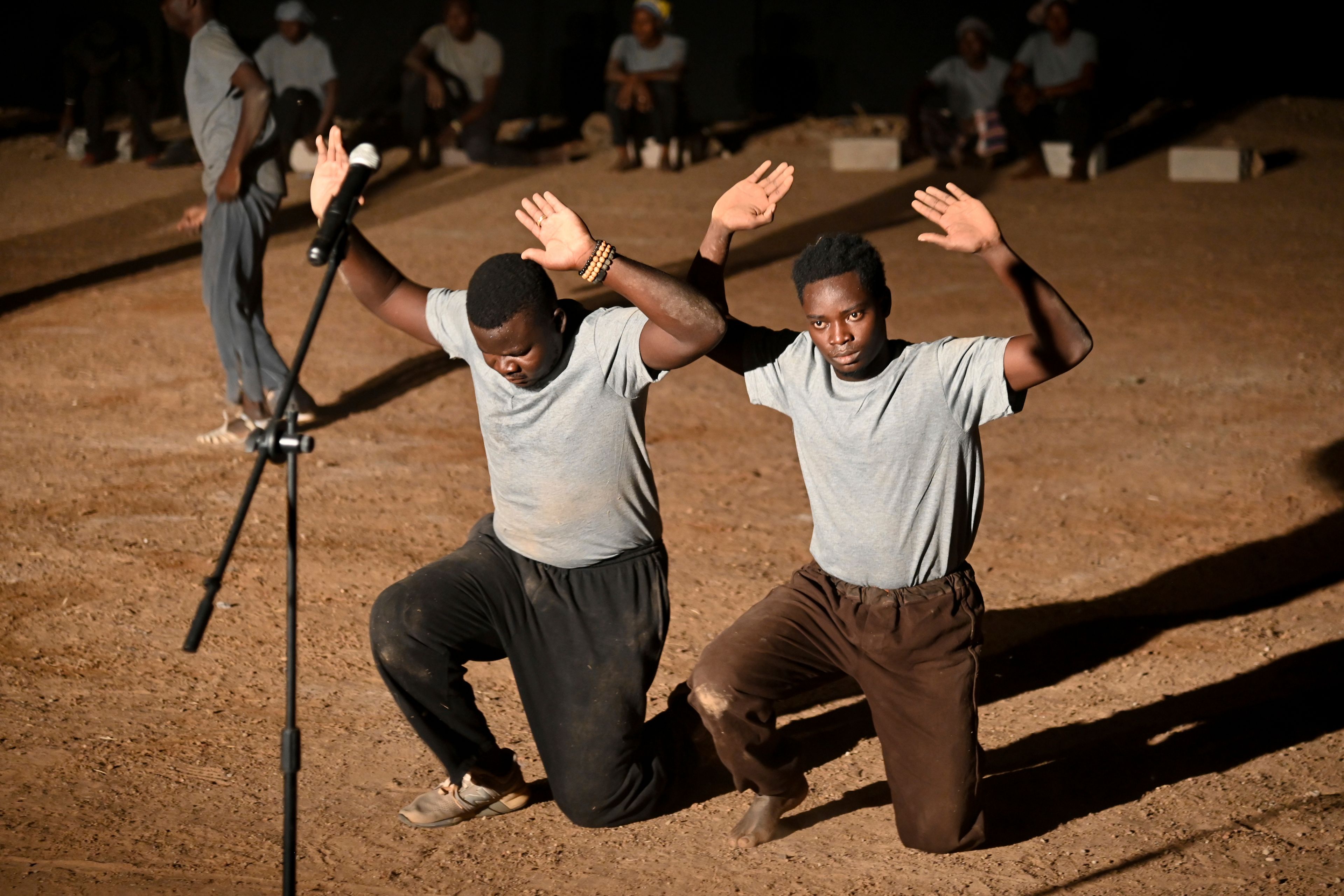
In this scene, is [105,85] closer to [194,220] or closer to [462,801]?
[194,220]

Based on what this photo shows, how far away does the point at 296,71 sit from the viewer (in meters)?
14.1

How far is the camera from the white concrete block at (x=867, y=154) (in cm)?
1441

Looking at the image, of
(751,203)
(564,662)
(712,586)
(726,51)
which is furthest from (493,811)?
(726,51)

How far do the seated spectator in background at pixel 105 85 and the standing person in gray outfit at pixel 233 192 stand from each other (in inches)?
344

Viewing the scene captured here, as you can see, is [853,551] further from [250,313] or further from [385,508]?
[250,313]

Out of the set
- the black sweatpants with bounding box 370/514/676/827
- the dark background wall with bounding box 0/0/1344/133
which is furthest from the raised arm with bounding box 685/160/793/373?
the dark background wall with bounding box 0/0/1344/133

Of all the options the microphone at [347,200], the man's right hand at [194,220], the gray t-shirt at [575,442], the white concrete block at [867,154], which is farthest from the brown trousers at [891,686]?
the white concrete block at [867,154]

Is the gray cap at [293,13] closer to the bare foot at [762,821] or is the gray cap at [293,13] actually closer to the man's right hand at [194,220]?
the man's right hand at [194,220]

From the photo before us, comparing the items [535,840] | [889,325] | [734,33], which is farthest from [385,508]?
[734,33]

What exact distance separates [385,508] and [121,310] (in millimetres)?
4186

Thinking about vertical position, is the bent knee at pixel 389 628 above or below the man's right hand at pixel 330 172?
below

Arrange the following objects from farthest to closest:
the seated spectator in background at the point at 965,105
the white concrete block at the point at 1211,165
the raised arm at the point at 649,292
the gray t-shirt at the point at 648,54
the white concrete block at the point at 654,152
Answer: the white concrete block at the point at 654,152
the gray t-shirt at the point at 648,54
the seated spectator in background at the point at 965,105
the white concrete block at the point at 1211,165
the raised arm at the point at 649,292

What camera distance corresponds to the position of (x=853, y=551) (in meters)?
3.80

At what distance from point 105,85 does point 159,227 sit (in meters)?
4.24
